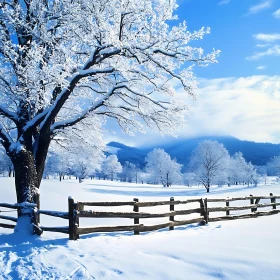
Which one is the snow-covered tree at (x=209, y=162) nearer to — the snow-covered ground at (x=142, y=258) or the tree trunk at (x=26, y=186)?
the tree trunk at (x=26, y=186)

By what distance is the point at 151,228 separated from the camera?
421 inches

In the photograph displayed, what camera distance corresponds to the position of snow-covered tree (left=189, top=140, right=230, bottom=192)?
57.6 m

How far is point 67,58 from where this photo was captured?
8461mm

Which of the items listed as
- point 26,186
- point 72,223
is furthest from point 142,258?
Answer: point 26,186

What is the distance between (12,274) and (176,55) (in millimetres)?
8098

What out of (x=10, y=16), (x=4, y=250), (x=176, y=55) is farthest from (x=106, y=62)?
(x=4, y=250)

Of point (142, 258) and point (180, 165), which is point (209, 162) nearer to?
point (180, 165)

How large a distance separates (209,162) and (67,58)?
172ft

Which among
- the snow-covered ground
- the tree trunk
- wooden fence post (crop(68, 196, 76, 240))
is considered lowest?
the snow-covered ground

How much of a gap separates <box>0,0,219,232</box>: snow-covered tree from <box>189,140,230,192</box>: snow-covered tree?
4786 cm

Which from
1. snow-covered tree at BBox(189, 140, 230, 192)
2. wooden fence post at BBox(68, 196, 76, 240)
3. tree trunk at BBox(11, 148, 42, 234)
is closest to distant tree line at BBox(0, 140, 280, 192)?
Answer: snow-covered tree at BBox(189, 140, 230, 192)

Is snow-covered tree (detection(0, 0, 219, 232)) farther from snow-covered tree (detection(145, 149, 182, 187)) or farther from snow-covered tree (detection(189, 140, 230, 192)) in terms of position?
snow-covered tree (detection(145, 149, 182, 187))

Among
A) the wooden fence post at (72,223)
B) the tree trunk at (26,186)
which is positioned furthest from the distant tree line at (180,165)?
the wooden fence post at (72,223)

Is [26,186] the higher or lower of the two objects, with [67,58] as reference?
lower
